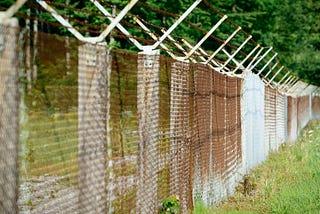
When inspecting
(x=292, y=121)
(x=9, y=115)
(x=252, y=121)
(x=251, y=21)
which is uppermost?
(x=251, y=21)

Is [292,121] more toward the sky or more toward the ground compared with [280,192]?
more toward the sky

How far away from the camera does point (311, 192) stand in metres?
9.19

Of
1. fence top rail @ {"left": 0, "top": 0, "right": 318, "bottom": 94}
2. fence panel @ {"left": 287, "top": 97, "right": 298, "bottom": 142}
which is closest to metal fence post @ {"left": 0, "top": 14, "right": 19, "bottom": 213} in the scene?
fence top rail @ {"left": 0, "top": 0, "right": 318, "bottom": 94}

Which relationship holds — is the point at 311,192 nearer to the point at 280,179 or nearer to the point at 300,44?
the point at 280,179

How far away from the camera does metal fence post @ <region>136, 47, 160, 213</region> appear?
570 centimetres

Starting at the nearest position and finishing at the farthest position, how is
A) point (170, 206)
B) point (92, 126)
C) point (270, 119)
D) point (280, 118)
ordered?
point (92, 126) < point (170, 206) < point (270, 119) < point (280, 118)

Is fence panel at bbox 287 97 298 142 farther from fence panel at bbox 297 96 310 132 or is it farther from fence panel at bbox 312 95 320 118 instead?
fence panel at bbox 312 95 320 118

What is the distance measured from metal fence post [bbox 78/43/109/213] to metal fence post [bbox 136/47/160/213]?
100 cm

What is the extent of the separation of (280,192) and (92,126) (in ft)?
17.7

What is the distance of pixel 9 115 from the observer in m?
3.49

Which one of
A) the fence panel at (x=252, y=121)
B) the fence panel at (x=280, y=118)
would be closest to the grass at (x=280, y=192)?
the fence panel at (x=252, y=121)

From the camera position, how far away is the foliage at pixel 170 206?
6.26 m

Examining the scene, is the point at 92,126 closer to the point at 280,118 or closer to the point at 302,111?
the point at 280,118

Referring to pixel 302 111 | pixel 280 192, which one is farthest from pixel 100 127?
pixel 302 111
